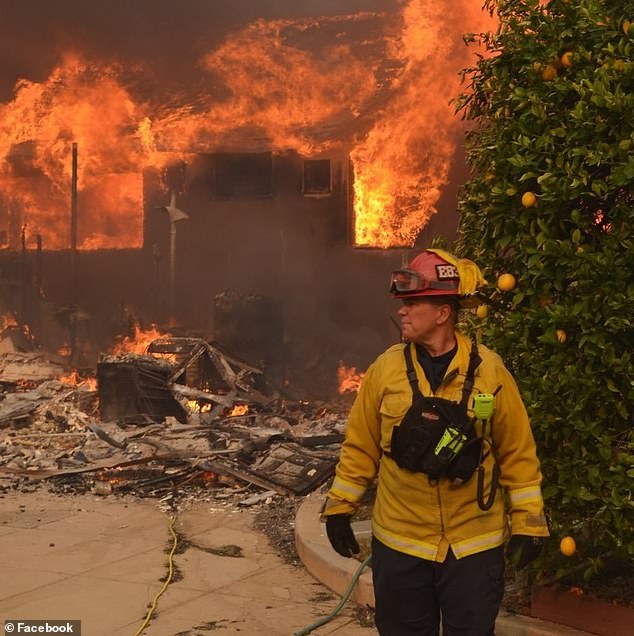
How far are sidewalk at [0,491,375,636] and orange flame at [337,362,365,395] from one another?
392 inches

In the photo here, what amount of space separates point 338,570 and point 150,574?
A: 4.25 feet

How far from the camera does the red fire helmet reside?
11.3ft

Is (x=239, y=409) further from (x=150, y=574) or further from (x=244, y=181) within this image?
(x=150, y=574)

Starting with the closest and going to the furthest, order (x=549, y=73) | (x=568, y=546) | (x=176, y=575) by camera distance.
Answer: (x=568, y=546)
(x=549, y=73)
(x=176, y=575)

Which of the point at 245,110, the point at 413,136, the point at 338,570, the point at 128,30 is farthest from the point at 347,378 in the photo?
the point at 338,570

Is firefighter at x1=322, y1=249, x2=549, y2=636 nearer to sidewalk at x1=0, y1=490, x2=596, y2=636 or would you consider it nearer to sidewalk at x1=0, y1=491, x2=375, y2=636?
sidewalk at x1=0, y1=490, x2=596, y2=636

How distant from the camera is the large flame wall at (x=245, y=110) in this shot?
1834 centimetres

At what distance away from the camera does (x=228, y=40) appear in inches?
774

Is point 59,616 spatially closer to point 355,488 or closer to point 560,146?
point 355,488

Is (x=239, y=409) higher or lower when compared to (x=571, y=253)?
lower

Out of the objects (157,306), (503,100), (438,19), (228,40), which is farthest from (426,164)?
(503,100)

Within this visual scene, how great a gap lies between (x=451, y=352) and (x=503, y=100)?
1.78 meters

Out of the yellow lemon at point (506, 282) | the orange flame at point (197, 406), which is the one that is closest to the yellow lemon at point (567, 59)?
the yellow lemon at point (506, 282)

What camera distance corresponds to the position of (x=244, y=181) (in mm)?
19141
